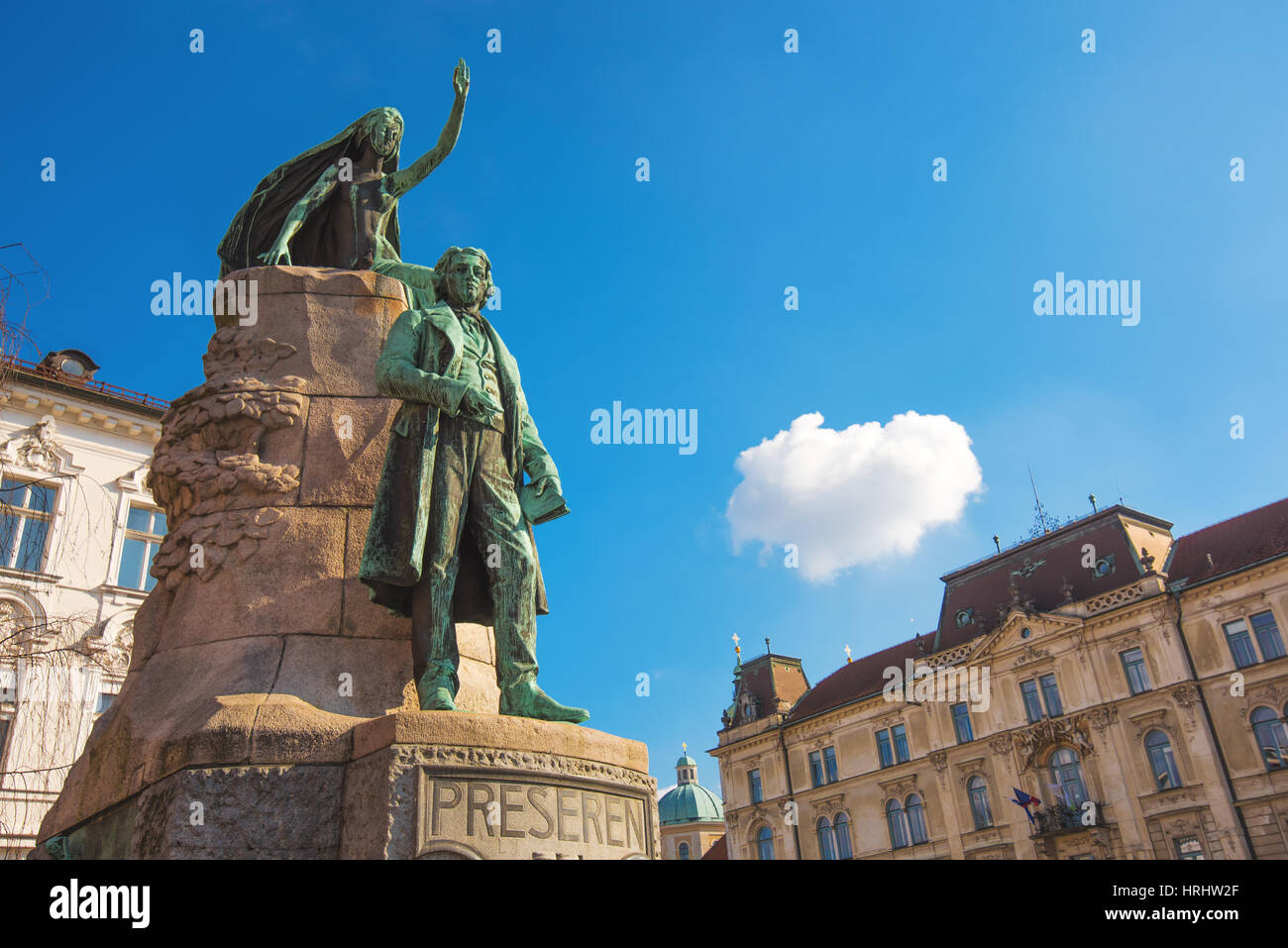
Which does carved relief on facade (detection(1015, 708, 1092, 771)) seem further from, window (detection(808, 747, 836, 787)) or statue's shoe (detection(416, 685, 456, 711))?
statue's shoe (detection(416, 685, 456, 711))

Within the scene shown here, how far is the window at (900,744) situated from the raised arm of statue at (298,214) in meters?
45.9

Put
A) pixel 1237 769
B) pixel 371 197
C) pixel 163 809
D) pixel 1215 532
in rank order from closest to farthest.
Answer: pixel 163 809 → pixel 371 197 → pixel 1237 769 → pixel 1215 532

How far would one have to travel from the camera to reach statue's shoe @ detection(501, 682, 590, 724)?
15.0ft

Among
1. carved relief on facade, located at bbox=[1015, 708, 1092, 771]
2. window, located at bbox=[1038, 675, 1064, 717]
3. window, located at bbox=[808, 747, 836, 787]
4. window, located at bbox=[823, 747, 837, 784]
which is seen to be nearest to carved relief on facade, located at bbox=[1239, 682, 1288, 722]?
carved relief on facade, located at bbox=[1015, 708, 1092, 771]

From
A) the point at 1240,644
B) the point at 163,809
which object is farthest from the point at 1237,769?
the point at 163,809

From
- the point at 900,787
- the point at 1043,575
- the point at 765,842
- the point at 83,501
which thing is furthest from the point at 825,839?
the point at 83,501

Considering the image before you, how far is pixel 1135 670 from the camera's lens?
39875 mm

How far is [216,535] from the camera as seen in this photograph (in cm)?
521

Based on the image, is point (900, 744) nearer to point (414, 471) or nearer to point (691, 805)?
point (414, 471)

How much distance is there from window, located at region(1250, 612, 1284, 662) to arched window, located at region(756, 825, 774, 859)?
25.6 meters

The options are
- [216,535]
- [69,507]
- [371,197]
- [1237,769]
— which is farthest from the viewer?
[1237,769]

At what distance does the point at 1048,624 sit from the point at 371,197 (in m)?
41.8

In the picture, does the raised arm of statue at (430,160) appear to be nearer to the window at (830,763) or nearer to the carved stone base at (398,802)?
the carved stone base at (398,802)
